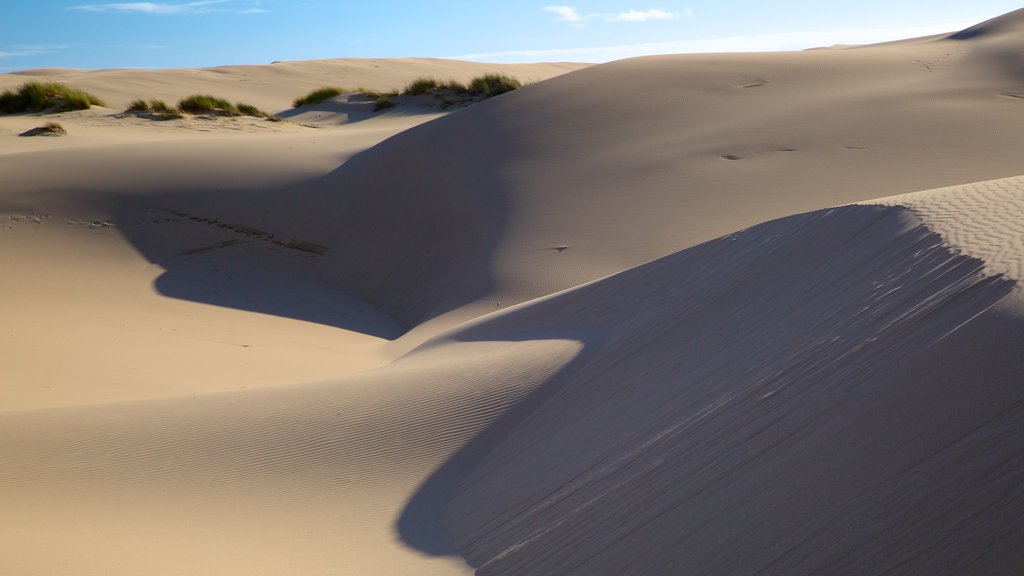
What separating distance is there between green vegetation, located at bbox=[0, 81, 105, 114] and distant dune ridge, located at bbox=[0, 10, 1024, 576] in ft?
30.5

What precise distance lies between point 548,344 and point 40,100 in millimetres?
20561

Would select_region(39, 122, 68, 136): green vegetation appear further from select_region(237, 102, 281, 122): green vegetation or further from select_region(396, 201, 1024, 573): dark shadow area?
select_region(396, 201, 1024, 573): dark shadow area

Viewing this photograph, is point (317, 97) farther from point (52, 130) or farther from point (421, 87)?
point (52, 130)

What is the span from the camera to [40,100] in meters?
22.5

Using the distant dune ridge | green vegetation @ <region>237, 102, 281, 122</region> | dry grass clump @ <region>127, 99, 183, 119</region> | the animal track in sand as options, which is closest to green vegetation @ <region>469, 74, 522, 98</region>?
green vegetation @ <region>237, 102, 281, 122</region>

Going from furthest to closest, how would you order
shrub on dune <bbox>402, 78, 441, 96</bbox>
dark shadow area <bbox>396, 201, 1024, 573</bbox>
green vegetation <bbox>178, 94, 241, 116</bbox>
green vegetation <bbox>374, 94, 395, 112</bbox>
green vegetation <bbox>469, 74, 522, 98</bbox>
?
shrub on dune <bbox>402, 78, 441, 96</bbox>, green vegetation <bbox>374, 94, 395, 112</bbox>, green vegetation <bbox>469, 74, 522, 98</bbox>, green vegetation <bbox>178, 94, 241, 116</bbox>, dark shadow area <bbox>396, 201, 1024, 573</bbox>

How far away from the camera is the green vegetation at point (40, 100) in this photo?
22391 millimetres

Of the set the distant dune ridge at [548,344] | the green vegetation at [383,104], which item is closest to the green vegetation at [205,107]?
the green vegetation at [383,104]

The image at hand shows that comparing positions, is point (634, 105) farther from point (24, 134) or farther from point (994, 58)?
point (24, 134)

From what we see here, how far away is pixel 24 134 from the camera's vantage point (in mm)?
18828

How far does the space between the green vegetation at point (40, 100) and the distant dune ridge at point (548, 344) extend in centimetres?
928

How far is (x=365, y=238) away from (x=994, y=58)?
10.5m

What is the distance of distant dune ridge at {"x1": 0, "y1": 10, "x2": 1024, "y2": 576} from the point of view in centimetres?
277

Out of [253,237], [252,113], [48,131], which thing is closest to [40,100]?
[48,131]
